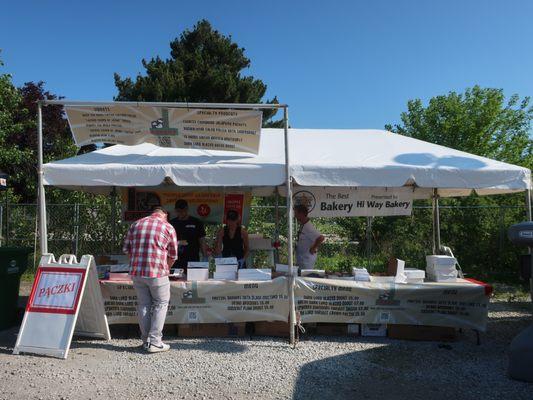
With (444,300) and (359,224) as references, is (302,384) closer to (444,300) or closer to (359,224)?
(444,300)

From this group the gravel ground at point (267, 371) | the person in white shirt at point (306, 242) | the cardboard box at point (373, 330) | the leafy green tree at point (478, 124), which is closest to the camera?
the gravel ground at point (267, 371)

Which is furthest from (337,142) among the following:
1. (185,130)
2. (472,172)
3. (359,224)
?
(359,224)

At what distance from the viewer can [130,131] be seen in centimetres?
578

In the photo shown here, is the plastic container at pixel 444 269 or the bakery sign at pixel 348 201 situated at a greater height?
the bakery sign at pixel 348 201

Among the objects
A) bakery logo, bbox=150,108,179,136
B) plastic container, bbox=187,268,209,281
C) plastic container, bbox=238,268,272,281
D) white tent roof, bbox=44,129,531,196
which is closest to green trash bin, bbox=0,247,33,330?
white tent roof, bbox=44,129,531,196

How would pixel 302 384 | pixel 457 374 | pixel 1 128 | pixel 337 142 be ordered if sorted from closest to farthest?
1. pixel 302 384
2. pixel 457 374
3. pixel 337 142
4. pixel 1 128

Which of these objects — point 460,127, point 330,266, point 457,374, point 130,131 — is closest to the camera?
point 457,374

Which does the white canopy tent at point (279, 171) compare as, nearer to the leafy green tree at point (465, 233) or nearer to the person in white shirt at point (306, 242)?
the person in white shirt at point (306, 242)

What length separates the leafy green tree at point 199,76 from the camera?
2081 cm

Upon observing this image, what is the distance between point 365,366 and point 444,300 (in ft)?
5.18

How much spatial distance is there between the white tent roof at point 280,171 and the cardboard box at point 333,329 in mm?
1875

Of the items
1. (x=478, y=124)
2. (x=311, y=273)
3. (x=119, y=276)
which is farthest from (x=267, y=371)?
(x=478, y=124)

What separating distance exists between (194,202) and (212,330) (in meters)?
2.73

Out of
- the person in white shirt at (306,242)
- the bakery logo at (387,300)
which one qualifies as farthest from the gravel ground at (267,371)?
the person in white shirt at (306,242)
